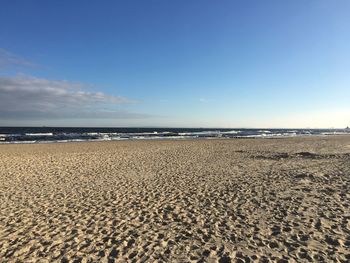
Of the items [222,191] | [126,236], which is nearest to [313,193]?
[222,191]

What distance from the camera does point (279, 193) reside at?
34.8 feet

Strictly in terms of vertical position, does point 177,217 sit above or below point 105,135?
below

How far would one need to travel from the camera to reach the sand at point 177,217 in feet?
19.7

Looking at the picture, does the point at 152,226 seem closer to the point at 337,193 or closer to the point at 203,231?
the point at 203,231

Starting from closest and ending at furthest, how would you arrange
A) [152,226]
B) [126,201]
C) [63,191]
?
[152,226]
[126,201]
[63,191]

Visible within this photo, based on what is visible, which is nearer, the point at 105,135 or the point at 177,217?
the point at 177,217

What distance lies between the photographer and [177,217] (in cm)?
812

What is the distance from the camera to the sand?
6012 mm

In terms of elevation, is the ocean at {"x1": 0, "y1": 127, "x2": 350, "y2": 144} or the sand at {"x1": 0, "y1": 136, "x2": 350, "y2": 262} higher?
the ocean at {"x1": 0, "y1": 127, "x2": 350, "y2": 144}

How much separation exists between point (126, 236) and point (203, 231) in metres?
1.81

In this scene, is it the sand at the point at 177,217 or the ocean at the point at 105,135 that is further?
the ocean at the point at 105,135

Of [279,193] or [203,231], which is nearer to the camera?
[203,231]

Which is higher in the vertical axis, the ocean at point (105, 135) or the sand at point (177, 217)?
the ocean at point (105, 135)

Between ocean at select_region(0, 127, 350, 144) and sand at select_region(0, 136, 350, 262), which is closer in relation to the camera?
sand at select_region(0, 136, 350, 262)
